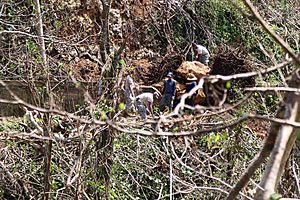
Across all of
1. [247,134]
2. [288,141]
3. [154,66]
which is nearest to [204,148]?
[247,134]

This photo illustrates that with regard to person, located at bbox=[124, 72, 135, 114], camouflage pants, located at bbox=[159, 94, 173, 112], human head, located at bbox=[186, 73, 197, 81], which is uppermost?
person, located at bbox=[124, 72, 135, 114]

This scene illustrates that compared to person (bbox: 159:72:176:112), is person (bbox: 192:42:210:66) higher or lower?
higher

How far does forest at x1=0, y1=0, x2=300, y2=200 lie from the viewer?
6.70 ft

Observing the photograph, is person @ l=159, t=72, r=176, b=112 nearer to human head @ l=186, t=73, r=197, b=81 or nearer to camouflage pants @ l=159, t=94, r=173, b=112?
camouflage pants @ l=159, t=94, r=173, b=112

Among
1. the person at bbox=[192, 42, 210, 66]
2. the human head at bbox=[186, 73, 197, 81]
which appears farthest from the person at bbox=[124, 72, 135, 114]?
the person at bbox=[192, 42, 210, 66]

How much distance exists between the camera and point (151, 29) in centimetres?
1226

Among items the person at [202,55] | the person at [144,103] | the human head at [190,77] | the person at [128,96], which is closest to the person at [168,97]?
the person at [144,103]

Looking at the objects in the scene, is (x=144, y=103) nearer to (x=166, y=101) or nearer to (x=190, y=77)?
(x=166, y=101)

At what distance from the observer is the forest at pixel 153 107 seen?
2.04 metres

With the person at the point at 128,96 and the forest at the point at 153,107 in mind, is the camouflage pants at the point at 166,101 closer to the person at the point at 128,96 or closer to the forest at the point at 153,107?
the forest at the point at 153,107

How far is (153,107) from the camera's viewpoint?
31.4 feet

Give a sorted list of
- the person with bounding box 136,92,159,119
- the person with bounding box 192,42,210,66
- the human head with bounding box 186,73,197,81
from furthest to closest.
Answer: the person with bounding box 192,42,210,66 → the human head with bounding box 186,73,197,81 → the person with bounding box 136,92,159,119

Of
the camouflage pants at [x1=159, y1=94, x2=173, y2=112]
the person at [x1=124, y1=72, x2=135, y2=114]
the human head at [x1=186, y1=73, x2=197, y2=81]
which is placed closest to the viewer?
the person at [x1=124, y1=72, x2=135, y2=114]

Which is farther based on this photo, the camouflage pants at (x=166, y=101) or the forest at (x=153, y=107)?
the camouflage pants at (x=166, y=101)
